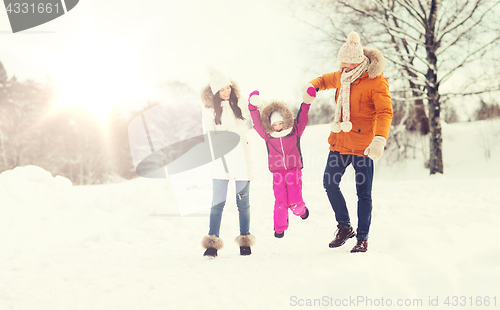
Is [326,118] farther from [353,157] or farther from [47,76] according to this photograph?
[47,76]

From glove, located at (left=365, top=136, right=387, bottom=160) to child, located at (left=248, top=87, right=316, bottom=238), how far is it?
0.78m

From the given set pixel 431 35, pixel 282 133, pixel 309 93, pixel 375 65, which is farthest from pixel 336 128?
pixel 431 35

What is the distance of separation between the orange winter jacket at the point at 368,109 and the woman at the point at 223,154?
0.96m

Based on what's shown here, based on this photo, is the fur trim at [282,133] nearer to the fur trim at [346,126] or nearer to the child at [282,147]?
the child at [282,147]

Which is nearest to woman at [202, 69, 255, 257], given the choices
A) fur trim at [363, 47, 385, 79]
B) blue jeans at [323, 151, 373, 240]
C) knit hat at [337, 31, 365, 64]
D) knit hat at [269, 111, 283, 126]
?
knit hat at [269, 111, 283, 126]

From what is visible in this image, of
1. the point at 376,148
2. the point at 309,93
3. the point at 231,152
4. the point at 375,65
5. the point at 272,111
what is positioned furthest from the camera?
the point at 272,111

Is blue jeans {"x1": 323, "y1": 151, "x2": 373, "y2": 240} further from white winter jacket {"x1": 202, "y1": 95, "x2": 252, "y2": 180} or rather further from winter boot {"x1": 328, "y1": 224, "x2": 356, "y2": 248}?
white winter jacket {"x1": 202, "y1": 95, "x2": 252, "y2": 180}

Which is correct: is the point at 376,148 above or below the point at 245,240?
above

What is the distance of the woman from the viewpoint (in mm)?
3432

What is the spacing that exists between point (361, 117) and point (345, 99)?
0.23 m

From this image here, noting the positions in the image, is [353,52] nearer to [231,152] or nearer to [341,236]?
[231,152]

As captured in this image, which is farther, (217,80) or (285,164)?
(285,164)

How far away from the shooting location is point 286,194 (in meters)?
3.61

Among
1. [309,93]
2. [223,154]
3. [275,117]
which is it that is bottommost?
[223,154]
